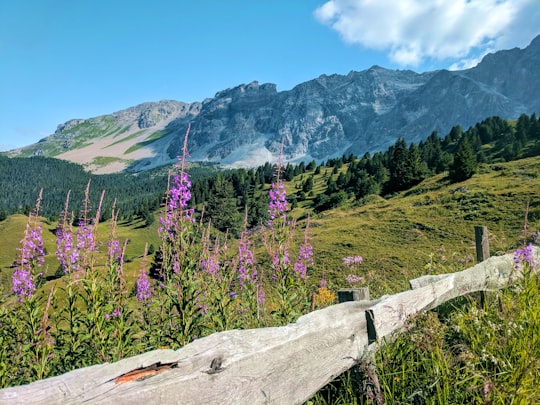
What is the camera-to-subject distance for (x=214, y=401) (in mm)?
2193

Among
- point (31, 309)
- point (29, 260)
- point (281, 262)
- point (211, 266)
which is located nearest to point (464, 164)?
point (281, 262)

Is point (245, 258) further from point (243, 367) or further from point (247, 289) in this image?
point (243, 367)

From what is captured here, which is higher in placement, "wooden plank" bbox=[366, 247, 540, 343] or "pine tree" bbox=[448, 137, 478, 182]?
"pine tree" bbox=[448, 137, 478, 182]

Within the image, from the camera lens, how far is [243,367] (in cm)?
238

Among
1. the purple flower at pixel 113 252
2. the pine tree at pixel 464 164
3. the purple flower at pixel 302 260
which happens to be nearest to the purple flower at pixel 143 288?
the purple flower at pixel 113 252

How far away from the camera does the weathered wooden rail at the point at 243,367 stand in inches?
73.4

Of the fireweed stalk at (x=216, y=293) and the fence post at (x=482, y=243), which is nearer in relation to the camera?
the fireweed stalk at (x=216, y=293)

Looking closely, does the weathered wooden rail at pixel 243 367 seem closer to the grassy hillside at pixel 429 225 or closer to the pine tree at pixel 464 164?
the grassy hillside at pixel 429 225

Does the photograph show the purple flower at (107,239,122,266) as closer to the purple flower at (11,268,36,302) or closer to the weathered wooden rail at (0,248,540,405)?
the purple flower at (11,268,36,302)

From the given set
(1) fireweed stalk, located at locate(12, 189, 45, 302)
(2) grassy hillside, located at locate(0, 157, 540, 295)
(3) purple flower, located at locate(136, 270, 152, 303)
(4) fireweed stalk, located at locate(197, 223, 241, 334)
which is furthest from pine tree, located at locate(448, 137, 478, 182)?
(1) fireweed stalk, located at locate(12, 189, 45, 302)

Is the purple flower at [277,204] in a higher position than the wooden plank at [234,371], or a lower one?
higher

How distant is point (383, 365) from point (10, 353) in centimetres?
517

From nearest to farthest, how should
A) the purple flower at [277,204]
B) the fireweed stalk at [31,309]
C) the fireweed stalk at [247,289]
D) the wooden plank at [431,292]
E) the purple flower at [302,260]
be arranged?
1. the wooden plank at [431,292]
2. the fireweed stalk at [31,309]
3. the purple flower at [277,204]
4. the fireweed stalk at [247,289]
5. the purple flower at [302,260]

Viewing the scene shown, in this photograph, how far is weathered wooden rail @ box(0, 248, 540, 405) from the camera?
1.86m
